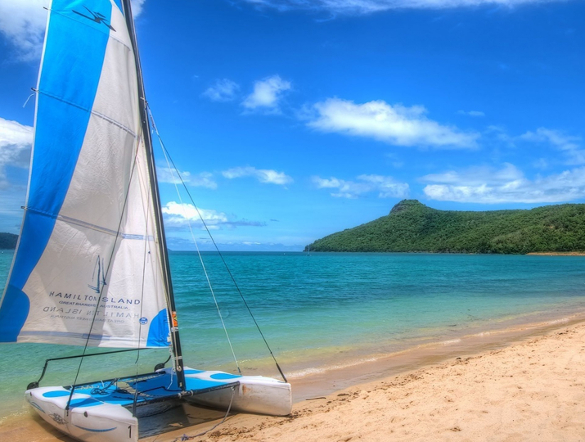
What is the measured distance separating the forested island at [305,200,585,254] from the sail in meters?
107

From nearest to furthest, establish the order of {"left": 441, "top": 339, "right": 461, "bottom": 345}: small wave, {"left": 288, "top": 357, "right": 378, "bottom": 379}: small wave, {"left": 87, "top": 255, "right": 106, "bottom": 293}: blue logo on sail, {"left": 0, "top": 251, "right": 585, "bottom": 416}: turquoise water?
{"left": 87, "top": 255, "right": 106, "bottom": 293}: blue logo on sail, {"left": 288, "top": 357, "right": 378, "bottom": 379}: small wave, {"left": 0, "top": 251, "right": 585, "bottom": 416}: turquoise water, {"left": 441, "top": 339, "right": 461, "bottom": 345}: small wave

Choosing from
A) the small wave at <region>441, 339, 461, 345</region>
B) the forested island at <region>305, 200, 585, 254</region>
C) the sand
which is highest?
the forested island at <region>305, 200, 585, 254</region>

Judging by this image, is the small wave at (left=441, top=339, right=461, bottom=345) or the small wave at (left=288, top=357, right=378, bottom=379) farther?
the small wave at (left=441, top=339, right=461, bottom=345)

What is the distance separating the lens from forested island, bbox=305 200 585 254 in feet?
332

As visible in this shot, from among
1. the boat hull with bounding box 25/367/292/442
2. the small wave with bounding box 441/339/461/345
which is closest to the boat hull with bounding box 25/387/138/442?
the boat hull with bounding box 25/367/292/442

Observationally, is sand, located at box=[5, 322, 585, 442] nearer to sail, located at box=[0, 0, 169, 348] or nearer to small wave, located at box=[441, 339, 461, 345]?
sail, located at box=[0, 0, 169, 348]

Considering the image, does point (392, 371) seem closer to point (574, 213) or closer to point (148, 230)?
point (148, 230)

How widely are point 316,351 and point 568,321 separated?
32.2ft

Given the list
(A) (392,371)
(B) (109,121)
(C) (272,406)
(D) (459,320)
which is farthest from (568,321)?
(B) (109,121)

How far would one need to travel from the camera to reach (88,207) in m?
5.82

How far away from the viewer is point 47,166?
5.50m

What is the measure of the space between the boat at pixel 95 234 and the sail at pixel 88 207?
0.01 metres

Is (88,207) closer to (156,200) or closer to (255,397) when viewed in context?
(156,200)

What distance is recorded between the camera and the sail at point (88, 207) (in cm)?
550
